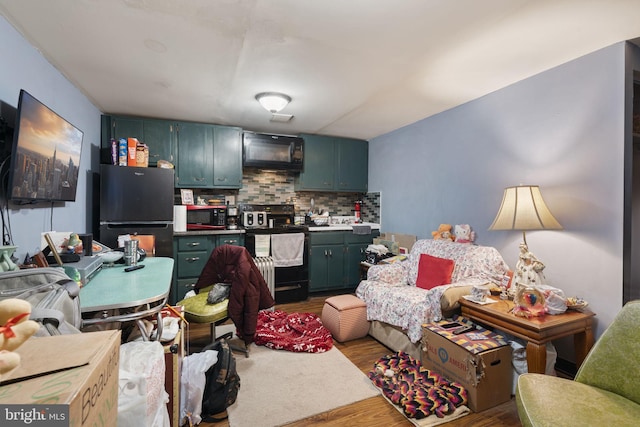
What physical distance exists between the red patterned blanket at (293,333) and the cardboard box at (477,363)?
0.99m

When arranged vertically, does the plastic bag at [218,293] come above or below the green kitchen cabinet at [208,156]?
below

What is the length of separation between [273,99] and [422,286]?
91.8 inches

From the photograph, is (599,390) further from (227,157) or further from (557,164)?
(227,157)

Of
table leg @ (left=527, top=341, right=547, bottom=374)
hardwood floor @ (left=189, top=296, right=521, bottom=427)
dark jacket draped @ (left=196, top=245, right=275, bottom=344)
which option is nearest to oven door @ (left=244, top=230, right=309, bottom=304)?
dark jacket draped @ (left=196, top=245, right=275, bottom=344)

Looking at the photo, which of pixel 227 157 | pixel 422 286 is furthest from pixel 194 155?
pixel 422 286

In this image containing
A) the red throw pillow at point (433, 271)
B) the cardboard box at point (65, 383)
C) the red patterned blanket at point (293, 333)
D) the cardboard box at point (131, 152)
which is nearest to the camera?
the cardboard box at point (65, 383)

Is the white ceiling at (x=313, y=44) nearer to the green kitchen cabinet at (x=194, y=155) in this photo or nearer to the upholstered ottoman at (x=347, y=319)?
the green kitchen cabinet at (x=194, y=155)

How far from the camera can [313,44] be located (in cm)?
190

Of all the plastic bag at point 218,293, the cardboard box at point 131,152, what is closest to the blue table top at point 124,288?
the plastic bag at point 218,293

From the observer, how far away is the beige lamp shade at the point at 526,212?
2049 millimetres

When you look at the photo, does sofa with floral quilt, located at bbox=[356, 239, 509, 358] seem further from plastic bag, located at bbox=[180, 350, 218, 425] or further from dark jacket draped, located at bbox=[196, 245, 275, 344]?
plastic bag, located at bbox=[180, 350, 218, 425]

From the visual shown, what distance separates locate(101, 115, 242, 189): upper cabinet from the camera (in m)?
3.34

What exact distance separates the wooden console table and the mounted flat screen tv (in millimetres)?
2899

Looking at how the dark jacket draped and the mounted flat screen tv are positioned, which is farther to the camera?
the dark jacket draped
